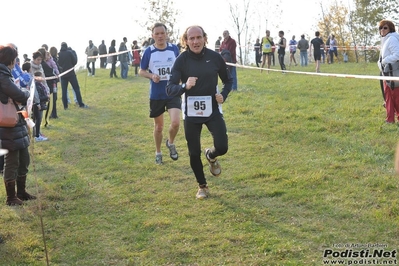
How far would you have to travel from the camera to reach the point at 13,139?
6004mm

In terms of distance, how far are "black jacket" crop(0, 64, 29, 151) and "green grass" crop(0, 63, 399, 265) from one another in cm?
49

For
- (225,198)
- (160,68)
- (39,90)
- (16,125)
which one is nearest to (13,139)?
(16,125)

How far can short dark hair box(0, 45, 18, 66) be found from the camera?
5746 millimetres

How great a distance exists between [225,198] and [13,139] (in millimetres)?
2584

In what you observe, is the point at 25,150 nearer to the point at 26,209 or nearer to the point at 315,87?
the point at 26,209

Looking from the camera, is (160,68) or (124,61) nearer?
(160,68)

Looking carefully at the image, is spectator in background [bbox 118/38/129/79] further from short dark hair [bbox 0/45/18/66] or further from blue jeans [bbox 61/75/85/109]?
short dark hair [bbox 0/45/18/66]

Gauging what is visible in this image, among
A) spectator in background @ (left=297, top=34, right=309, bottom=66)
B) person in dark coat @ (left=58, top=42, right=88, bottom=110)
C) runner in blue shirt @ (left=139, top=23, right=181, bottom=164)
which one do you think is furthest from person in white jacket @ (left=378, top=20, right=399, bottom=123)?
spectator in background @ (left=297, top=34, right=309, bottom=66)

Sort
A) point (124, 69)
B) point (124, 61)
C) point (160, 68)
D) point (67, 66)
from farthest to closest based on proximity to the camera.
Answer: point (124, 69), point (124, 61), point (67, 66), point (160, 68)

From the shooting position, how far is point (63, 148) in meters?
10.0

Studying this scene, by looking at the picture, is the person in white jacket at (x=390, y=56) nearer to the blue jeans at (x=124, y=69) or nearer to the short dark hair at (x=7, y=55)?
the short dark hair at (x=7, y=55)

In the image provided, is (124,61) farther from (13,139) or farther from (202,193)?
(202,193)

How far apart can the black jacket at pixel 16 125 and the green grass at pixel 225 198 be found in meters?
0.49

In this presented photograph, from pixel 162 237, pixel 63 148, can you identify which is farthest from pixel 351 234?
pixel 63 148
